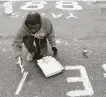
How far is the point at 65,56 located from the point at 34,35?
94 cm

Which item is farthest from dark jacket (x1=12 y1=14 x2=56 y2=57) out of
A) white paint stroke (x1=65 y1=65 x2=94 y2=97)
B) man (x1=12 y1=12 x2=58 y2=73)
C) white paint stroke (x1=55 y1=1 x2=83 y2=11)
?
white paint stroke (x1=55 y1=1 x2=83 y2=11)

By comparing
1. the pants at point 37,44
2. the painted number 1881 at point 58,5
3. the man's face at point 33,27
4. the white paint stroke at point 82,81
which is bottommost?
the white paint stroke at point 82,81

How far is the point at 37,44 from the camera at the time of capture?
13.1 ft

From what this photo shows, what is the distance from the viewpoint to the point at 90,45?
4.77 meters

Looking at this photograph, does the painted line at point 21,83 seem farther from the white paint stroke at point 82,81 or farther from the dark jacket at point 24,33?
the white paint stroke at point 82,81

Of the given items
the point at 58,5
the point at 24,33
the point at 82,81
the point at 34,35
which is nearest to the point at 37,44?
the point at 34,35

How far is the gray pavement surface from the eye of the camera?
3.36m

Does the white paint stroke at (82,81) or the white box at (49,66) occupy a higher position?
the white box at (49,66)

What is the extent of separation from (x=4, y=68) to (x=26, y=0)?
550 centimetres

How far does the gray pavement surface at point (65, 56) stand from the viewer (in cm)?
336

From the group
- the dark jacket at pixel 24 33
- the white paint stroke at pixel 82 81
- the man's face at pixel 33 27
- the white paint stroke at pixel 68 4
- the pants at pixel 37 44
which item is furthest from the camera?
the white paint stroke at pixel 68 4

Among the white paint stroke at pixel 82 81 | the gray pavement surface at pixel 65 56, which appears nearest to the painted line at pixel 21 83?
the gray pavement surface at pixel 65 56

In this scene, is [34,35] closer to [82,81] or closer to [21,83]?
[21,83]

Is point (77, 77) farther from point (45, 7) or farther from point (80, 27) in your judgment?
point (45, 7)
